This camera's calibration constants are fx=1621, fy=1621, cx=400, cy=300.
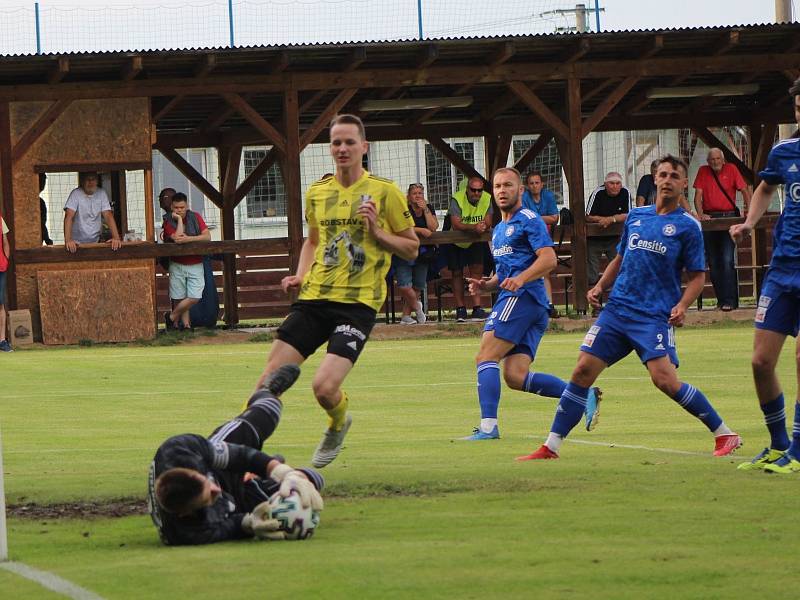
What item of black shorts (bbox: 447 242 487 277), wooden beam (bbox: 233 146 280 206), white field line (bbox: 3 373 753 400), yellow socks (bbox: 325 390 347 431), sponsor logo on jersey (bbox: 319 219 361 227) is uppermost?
wooden beam (bbox: 233 146 280 206)

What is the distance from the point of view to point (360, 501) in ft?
28.2

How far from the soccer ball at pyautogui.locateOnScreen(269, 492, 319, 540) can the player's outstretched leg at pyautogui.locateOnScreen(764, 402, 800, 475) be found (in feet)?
10.6

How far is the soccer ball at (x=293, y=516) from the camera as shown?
7293mm

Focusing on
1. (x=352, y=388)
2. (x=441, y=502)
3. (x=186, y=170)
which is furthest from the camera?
(x=186, y=170)

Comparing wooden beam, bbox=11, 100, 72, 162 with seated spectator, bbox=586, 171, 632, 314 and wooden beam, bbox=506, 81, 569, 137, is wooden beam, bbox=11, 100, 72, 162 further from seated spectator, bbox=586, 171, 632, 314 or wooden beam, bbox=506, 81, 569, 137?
seated spectator, bbox=586, 171, 632, 314

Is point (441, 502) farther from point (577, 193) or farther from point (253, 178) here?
point (253, 178)

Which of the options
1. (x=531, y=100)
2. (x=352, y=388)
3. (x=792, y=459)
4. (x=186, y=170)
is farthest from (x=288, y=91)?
(x=792, y=459)

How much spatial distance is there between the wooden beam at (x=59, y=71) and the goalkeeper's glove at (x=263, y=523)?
17482mm

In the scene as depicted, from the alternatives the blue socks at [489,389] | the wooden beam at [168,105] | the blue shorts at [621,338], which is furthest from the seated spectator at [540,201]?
the blue shorts at [621,338]

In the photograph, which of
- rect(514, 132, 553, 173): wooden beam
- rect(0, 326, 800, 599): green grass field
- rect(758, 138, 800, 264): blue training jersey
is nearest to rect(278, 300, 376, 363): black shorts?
rect(0, 326, 800, 599): green grass field

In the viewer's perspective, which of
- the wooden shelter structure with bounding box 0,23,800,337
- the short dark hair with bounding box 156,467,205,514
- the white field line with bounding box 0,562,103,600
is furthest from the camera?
the wooden shelter structure with bounding box 0,23,800,337

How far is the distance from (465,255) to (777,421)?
17065 mm

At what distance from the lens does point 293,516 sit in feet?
23.9

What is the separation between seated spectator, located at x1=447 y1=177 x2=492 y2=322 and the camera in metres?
25.8
